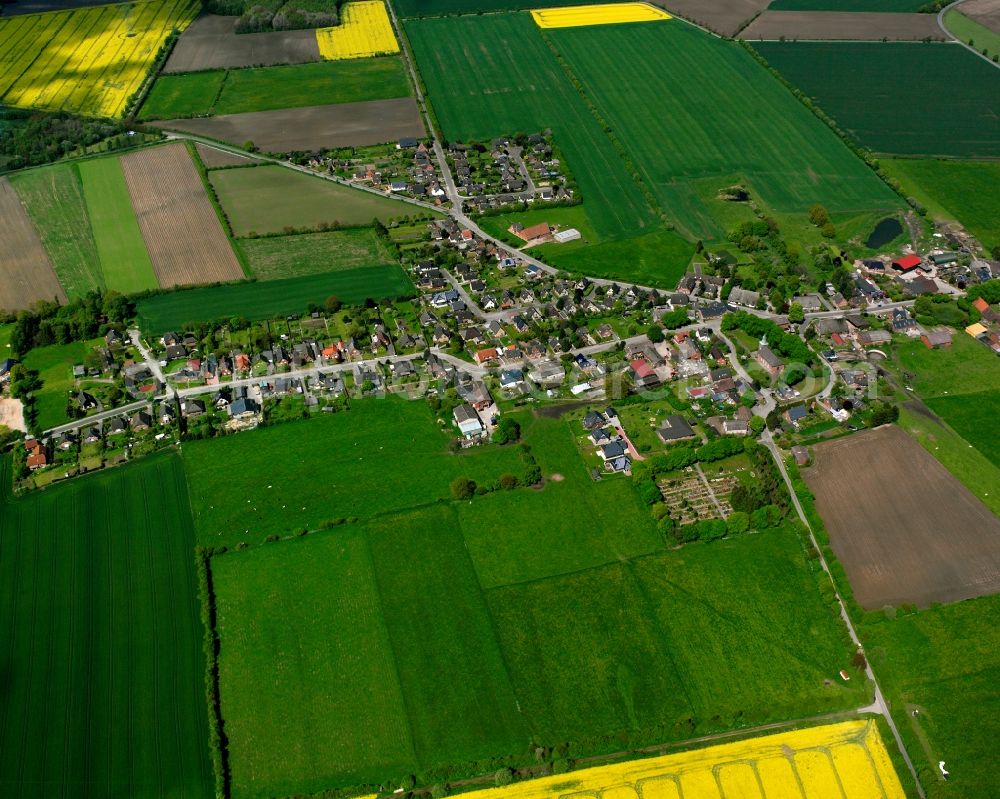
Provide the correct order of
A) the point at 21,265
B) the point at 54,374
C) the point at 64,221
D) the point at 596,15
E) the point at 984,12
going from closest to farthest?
the point at 54,374, the point at 21,265, the point at 64,221, the point at 984,12, the point at 596,15

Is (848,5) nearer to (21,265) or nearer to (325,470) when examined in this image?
(325,470)

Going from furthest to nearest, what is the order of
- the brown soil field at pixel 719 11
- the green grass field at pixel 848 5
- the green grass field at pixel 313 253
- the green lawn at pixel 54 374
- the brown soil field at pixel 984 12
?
the green grass field at pixel 848 5
the brown soil field at pixel 719 11
the brown soil field at pixel 984 12
the green grass field at pixel 313 253
the green lawn at pixel 54 374

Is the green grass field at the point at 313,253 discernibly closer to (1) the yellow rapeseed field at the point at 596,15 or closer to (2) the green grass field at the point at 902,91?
(1) the yellow rapeseed field at the point at 596,15

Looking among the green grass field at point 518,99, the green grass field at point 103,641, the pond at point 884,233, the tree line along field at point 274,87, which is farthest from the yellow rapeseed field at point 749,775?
the tree line along field at point 274,87

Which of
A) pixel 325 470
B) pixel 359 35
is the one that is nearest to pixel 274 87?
pixel 359 35

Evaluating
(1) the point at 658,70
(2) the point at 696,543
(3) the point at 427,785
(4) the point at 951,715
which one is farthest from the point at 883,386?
(1) the point at 658,70
